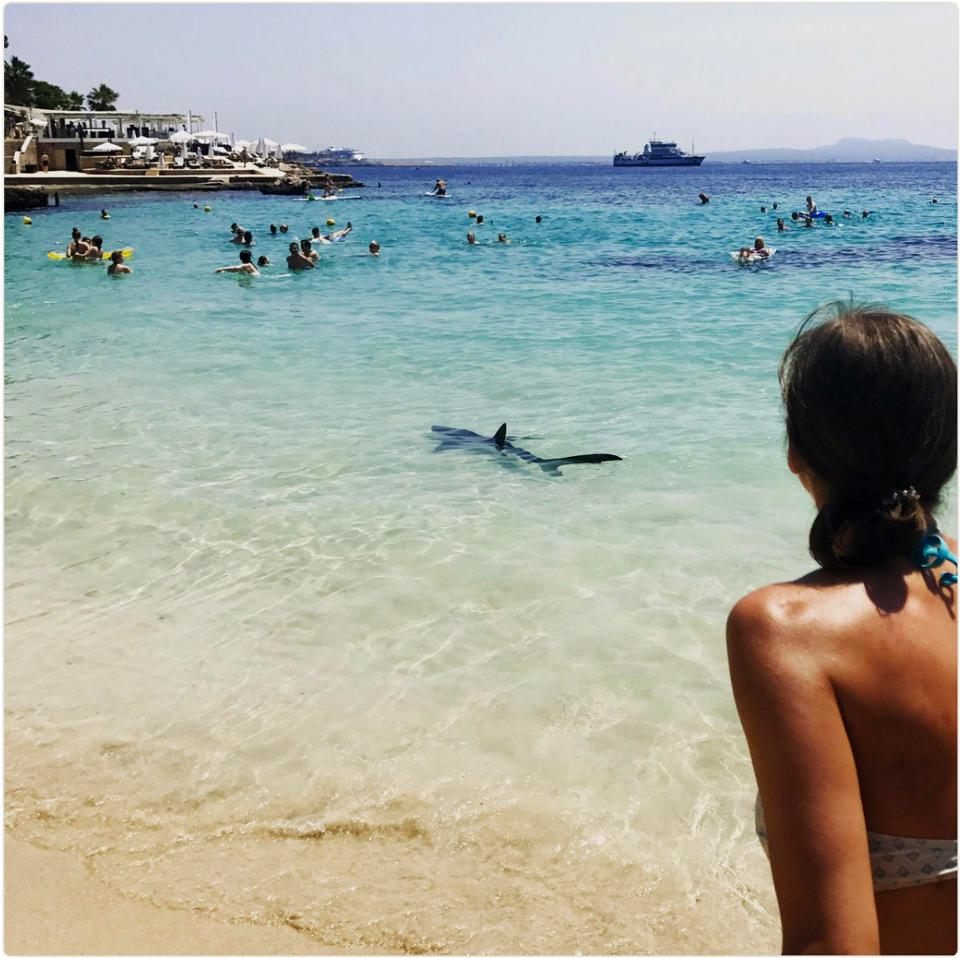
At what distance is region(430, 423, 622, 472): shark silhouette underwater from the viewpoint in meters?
7.71

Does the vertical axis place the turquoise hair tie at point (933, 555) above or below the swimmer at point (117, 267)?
below

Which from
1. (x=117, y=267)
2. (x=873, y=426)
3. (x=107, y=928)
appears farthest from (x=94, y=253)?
(x=873, y=426)

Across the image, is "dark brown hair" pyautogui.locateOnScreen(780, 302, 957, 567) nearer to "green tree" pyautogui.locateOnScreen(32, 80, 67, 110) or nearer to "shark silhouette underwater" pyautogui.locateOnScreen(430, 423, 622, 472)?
"shark silhouette underwater" pyautogui.locateOnScreen(430, 423, 622, 472)

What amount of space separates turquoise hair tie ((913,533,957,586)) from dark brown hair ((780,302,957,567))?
0.05 feet

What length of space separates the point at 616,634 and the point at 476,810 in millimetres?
1572

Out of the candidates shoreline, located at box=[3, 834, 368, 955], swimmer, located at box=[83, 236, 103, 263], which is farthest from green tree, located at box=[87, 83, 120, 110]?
shoreline, located at box=[3, 834, 368, 955]

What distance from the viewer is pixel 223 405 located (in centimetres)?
995

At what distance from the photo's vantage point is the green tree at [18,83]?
69200 mm

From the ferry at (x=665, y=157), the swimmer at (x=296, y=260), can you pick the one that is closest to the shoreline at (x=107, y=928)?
the swimmer at (x=296, y=260)

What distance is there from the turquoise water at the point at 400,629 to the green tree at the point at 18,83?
68221 millimetres

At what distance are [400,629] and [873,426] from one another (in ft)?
13.5

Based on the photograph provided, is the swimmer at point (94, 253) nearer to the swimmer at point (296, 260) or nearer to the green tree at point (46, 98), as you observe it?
the swimmer at point (296, 260)

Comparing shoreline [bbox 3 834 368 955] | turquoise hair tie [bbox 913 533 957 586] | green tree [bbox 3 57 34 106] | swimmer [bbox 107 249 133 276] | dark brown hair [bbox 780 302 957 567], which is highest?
green tree [bbox 3 57 34 106]

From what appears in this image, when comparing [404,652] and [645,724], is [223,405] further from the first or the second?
[645,724]
